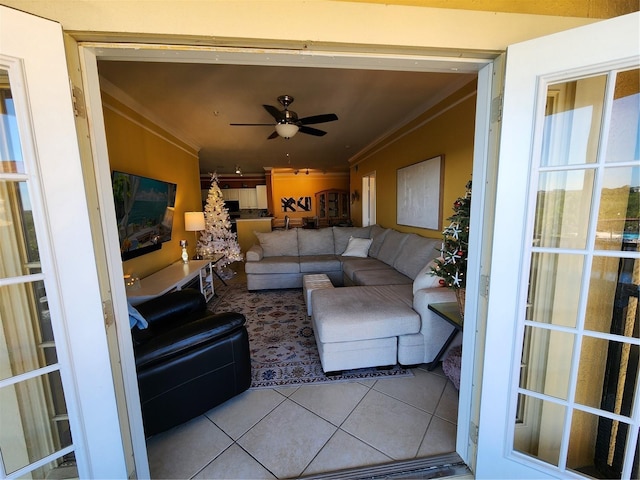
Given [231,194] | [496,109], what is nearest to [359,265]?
[496,109]

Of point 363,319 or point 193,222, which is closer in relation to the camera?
point 363,319

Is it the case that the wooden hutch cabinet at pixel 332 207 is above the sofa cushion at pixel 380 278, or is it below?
above

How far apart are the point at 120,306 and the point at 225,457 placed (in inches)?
40.7

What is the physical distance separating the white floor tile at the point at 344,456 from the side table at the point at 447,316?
883 mm

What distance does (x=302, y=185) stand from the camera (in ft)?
29.2

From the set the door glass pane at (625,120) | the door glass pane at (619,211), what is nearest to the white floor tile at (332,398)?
the door glass pane at (619,211)

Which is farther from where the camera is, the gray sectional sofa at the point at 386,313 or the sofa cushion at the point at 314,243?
the sofa cushion at the point at 314,243

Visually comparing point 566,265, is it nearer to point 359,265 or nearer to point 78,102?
point 78,102

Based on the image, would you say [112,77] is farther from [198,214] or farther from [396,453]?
[396,453]

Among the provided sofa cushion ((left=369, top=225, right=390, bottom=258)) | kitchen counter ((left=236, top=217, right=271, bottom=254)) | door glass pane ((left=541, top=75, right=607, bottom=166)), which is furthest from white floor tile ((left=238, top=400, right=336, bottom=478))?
kitchen counter ((left=236, top=217, right=271, bottom=254))

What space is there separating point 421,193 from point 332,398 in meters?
2.65

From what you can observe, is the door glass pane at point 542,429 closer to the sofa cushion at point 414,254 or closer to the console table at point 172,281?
the sofa cushion at point 414,254

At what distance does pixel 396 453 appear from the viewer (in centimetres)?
143

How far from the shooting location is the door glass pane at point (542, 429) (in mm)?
1182
